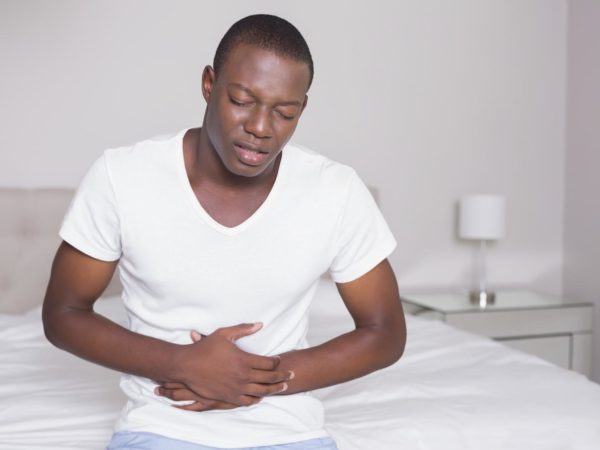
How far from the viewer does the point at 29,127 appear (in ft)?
9.16

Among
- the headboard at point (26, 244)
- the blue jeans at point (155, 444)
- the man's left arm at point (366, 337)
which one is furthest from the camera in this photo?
the headboard at point (26, 244)

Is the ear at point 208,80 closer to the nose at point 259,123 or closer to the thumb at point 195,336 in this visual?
the nose at point 259,123

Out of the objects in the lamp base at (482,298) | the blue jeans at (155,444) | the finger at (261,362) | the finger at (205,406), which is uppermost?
the finger at (261,362)

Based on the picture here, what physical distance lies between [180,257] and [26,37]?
6.34 feet

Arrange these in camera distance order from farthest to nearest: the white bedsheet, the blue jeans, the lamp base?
the lamp base, the white bedsheet, the blue jeans

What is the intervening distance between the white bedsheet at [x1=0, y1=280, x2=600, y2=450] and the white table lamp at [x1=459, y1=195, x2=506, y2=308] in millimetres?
1029

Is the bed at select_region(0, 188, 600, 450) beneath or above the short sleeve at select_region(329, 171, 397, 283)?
beneath

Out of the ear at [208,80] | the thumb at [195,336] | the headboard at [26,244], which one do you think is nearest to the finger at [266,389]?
the thumb at [195,336]

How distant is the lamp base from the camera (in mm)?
3182

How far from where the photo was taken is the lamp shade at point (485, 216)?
319cm

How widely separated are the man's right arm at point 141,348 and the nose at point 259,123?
0.29m

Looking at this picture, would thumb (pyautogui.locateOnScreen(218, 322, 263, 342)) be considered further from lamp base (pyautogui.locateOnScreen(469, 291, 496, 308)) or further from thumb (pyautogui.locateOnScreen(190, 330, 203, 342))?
lamp base (pyautogui.locateOnScreen(469, 291, 496, 308))

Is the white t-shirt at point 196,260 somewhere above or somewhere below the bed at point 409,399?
above

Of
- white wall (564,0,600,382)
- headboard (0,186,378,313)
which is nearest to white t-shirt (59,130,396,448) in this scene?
headboard (0,186,378,313)
